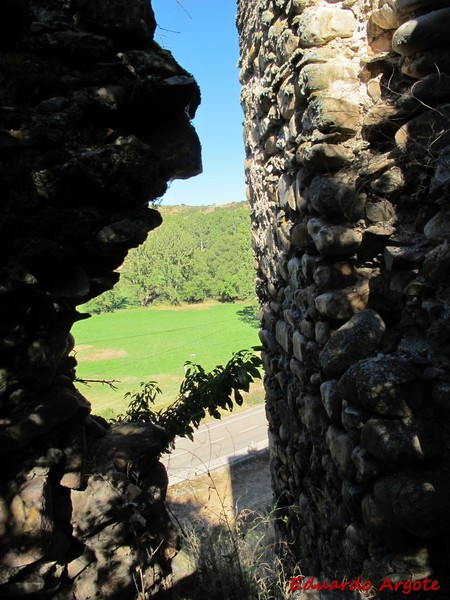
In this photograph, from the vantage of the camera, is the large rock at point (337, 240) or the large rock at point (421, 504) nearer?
the large rock at point (421, 504)

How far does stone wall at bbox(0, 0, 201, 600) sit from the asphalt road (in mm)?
6211

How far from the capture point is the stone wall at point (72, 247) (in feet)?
7.86

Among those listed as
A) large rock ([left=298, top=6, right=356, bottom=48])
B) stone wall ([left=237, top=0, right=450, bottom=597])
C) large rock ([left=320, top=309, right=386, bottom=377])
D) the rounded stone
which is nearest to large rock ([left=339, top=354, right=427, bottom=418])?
stone wall ([left=237, top=0, right=450, bottom=597])

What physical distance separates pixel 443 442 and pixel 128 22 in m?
2.88

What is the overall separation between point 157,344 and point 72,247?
2053cm

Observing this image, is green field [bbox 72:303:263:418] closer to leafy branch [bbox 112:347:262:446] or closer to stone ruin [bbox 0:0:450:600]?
leafy branch [bbox 112:347:262:446]

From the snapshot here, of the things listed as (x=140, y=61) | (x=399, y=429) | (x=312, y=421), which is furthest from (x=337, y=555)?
(x=140, y=61)

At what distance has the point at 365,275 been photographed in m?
2.47

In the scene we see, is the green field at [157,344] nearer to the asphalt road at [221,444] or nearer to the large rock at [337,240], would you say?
the asphalt road at [221,444]

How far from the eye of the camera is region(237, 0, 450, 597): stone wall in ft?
6.30

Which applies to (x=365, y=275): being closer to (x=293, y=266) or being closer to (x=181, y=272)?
(x=293, y=266)

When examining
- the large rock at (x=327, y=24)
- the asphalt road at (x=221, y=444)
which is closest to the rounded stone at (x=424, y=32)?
the large rock at (x=327, y=24)

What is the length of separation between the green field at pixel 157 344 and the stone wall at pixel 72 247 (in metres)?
11.7

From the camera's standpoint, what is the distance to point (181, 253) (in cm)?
3025
